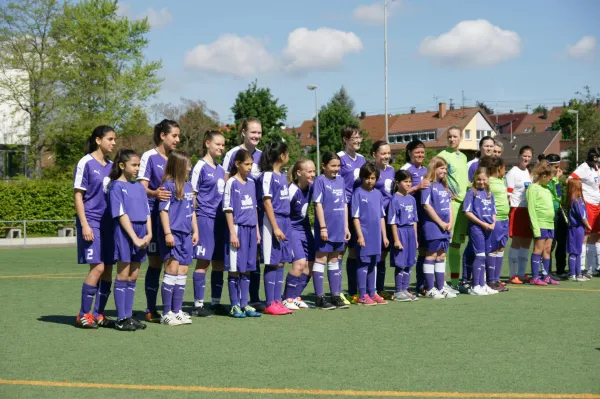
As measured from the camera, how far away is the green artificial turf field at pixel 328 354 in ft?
16.5

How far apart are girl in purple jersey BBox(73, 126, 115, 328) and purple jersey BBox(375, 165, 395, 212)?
3.60m

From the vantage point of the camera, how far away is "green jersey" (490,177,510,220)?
10.6 metres

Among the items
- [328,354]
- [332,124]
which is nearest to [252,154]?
[328,354]

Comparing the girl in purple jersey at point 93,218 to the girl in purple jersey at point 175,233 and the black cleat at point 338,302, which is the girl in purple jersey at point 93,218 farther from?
the black cleat at point 338,302

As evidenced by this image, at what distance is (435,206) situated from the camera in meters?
9.81

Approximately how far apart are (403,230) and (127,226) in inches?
149

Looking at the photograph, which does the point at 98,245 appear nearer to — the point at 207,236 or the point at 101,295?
the point at 101,295

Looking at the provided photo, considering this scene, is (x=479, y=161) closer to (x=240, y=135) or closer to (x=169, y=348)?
(x=240, y=135)

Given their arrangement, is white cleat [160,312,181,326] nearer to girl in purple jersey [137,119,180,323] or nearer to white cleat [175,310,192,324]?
white cleat [175,310,192,324]

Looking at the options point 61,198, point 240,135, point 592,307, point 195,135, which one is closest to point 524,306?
point 592,307

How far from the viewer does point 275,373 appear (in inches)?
214

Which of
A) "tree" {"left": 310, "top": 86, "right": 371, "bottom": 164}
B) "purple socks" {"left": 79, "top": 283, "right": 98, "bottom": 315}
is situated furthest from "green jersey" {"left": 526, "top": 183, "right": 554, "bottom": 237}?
"tree" {"left": 310, "top": 86, "right": 371, "bottom": 164}

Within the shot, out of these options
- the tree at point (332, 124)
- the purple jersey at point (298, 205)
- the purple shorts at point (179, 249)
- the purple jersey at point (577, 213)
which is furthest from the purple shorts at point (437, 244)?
the tree at point (332, 124)

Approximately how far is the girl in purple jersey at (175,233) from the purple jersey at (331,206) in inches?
69.2
